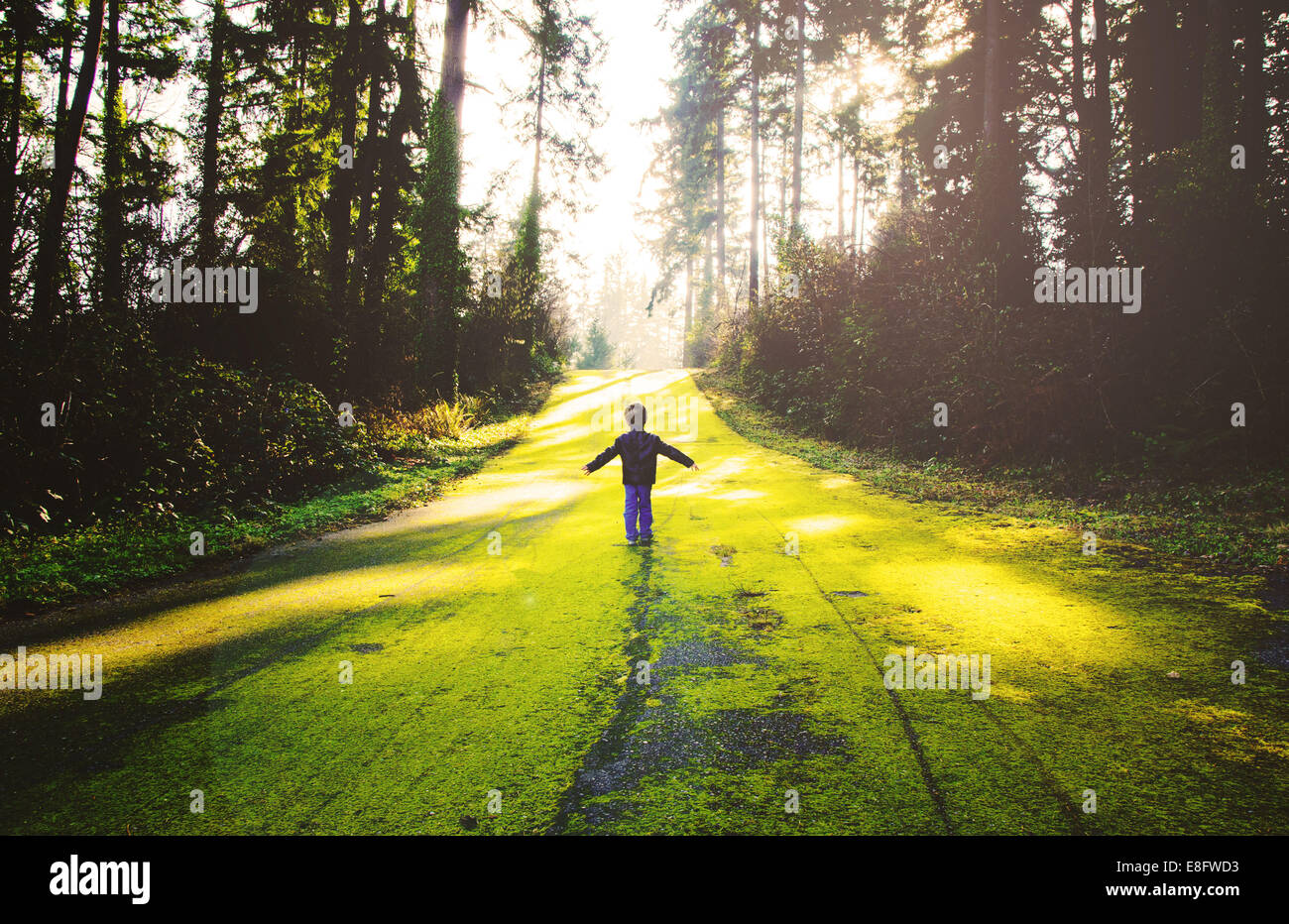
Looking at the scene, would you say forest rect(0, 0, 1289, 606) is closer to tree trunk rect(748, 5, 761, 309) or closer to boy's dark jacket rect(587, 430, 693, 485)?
tree trunk rect(748, 5, 761, 309)

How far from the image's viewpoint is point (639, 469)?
302 inches

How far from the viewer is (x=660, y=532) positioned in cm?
829

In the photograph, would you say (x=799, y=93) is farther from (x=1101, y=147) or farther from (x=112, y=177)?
(x=112, y=177)

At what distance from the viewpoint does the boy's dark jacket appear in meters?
7.68

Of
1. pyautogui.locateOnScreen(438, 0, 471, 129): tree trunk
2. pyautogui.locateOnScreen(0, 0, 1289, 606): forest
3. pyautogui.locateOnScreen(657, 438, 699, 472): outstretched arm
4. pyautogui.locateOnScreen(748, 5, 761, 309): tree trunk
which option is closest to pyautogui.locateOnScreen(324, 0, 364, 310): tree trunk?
pyautogui.locateOnScreen(0, 0, 1289, 606): forest

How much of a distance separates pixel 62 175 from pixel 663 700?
1289 cm

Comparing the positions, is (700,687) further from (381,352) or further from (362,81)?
(362,81)

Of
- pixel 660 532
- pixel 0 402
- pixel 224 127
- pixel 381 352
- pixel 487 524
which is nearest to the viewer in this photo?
pixel 0 402

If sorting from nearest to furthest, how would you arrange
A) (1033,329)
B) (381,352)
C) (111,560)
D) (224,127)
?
(111,560), (1033,329), (381,352), (224,127)

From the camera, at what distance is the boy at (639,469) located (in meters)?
7.67

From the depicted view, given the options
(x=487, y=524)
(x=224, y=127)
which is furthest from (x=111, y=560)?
(x=224, y=127)

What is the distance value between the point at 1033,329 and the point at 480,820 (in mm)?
13024

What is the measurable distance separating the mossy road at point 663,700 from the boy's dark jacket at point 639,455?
3.30 ft
